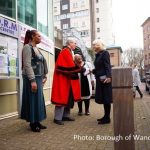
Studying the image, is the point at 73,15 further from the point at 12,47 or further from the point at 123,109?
the point at 123,109

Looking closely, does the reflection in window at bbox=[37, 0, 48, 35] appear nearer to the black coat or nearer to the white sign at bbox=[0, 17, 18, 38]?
the white sign at bbox=[0, 17, 18, 38]

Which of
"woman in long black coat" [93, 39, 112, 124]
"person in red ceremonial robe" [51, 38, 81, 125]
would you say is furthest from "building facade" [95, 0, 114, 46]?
"woman in long black coat" [93, 39, 112, 124]

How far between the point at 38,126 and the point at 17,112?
8.80ft

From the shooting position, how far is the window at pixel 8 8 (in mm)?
8945

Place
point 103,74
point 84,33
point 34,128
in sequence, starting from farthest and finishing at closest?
1. point 84,33
2. point 103,74
3. point 34,128

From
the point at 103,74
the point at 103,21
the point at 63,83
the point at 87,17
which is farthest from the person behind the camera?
the point at 103,21

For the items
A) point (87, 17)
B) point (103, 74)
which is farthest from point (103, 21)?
point (103, 74)

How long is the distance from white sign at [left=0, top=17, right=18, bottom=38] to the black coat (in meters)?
2.45

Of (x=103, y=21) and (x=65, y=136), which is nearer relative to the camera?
(x=65, y=136)

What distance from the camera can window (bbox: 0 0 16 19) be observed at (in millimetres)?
8945

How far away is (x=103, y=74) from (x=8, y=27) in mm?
2837

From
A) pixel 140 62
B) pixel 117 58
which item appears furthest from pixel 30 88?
pixel 140 62

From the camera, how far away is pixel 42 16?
41.3ft

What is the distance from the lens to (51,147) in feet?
17.2
